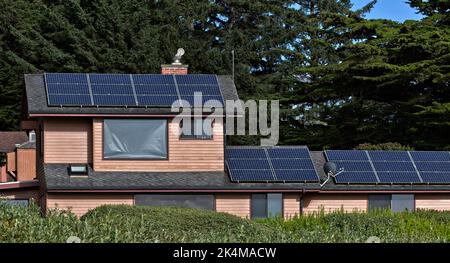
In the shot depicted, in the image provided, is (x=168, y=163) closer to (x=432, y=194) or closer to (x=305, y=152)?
(x=305, y=152)

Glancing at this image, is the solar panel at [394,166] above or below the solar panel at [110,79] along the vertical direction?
below

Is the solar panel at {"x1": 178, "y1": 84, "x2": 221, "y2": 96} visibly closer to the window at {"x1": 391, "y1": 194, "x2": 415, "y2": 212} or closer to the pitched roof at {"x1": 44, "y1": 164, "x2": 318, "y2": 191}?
the pitched roof at {"x1": 44, "y1": 164, "x2": 318, "y2": 191}

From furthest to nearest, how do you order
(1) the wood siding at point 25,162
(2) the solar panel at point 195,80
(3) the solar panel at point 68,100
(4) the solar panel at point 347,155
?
(1) the wood siding at point 25,162, (4) the solar panel at point 347,155, (2) the solar panel at point 195,80, (3) the solar panel at point 68,100

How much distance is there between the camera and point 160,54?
226ft

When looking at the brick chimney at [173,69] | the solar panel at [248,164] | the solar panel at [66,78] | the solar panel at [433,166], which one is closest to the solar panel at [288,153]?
the solar panel at [248,164]

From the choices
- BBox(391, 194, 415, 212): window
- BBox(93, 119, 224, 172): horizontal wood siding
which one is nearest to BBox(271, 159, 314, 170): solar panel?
BBox(93, 119, 224, 172): horizontal wood siding

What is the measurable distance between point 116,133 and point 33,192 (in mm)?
4204

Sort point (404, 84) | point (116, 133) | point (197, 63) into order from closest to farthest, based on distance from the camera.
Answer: point (116, 133), point (404, 84), point (197, 63)

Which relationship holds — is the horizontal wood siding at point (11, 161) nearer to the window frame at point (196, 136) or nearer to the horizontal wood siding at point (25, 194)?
the horizontal wood siding at point (25, 194)

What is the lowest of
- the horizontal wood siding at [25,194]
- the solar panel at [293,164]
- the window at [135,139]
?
the horizontal wood siding at [25,194]

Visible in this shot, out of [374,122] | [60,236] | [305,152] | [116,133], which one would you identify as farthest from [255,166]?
[374,122]

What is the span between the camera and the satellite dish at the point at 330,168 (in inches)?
1375

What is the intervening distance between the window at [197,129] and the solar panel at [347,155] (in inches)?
184

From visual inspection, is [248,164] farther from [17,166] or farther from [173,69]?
[17,166]
